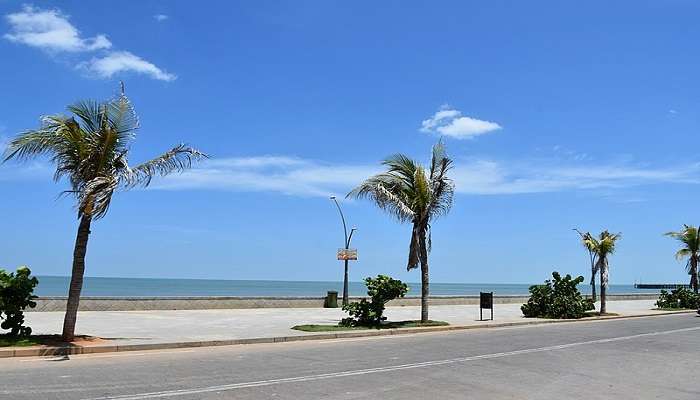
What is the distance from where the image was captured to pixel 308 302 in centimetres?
3634

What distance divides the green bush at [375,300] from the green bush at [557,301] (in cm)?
1145

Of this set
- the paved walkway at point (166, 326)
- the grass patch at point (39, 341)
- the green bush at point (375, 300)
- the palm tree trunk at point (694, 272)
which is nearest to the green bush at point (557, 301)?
the paved walkway at point (166, 326)

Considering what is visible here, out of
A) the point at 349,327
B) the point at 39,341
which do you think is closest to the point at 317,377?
the point at 39,341

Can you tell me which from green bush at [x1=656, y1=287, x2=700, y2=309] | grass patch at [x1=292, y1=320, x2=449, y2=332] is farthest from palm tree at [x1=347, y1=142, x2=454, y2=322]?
green bush at [x1=656, y1=287, x2=700, y2=309]

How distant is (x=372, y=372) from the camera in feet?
39.6

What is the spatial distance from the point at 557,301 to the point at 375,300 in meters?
12.5

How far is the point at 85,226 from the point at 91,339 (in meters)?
2.65

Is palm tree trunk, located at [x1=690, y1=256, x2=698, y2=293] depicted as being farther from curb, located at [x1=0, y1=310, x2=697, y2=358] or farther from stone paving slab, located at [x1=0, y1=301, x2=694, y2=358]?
curb, located at [x1=0, y1=310, x2=697, y2=358]

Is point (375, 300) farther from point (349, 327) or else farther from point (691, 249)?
point (691, 249)

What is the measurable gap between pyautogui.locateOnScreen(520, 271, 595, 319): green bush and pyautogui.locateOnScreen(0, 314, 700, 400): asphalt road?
1195 cm

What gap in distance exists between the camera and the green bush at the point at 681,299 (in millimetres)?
43000

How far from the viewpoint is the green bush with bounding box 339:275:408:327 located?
70.9 ft

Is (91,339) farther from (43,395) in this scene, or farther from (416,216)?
(416,216)

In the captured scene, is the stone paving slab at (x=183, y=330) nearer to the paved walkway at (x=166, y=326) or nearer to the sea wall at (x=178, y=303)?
the paved walkway at (x=166, y=326)
